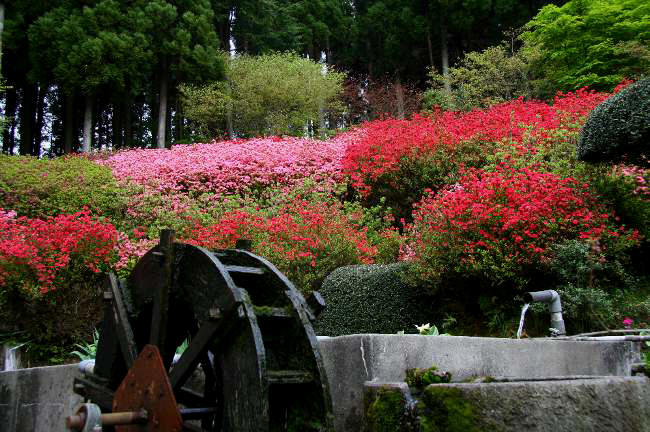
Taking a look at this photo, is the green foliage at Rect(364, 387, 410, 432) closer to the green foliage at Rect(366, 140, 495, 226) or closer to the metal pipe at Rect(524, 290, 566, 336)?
the metal pipe at Rect(524, 290, 566, 336)

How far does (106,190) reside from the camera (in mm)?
11906

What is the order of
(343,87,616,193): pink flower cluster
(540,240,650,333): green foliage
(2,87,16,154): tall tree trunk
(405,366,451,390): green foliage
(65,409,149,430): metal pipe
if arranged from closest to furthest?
(65,409,149,430): metal pipe, (405,366,451,390): green foliage, (540,240,650,333): green foliage, (343,87,616,193): pink flower cluster, (2,87,16,154): tall tree trunk

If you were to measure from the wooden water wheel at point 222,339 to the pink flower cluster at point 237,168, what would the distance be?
9.00m

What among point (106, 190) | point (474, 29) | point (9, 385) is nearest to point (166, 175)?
point (106, 190)

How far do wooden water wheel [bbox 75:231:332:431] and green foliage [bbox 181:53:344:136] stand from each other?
56.9 ft

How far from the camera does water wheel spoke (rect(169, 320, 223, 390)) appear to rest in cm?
275

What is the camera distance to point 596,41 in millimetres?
14719

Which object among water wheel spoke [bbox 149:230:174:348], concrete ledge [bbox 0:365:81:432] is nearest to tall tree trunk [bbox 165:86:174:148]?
concrete ledge [bbox 0:365:81:432]

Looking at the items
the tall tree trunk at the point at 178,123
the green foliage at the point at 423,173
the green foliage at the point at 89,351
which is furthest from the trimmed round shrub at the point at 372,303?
the tall tree trunk at the point at 178,123

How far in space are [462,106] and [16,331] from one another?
14832 millimetres

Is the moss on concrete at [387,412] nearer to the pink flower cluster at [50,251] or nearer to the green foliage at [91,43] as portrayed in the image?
the pink flower cluster at [50,251]

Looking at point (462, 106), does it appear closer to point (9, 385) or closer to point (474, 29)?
point (474, 29)

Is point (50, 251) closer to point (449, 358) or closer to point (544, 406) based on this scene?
point (449, 358)

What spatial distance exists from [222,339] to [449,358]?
158 centimetres
